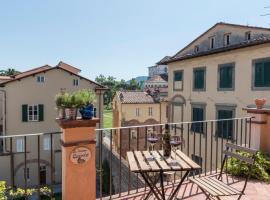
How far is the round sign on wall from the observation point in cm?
336

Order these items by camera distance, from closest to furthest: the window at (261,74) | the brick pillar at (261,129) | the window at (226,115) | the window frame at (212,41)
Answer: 1. the brick pillar at (261,129)
2. the window at (261,74)
3. the window at (226,115)
4. the window frame at (212,41)

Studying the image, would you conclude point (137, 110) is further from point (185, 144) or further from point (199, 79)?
point (199, 79)

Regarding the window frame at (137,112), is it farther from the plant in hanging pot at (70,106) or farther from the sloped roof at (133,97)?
the plant in hanging pot at (70,106)

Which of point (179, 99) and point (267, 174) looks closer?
point (267, 174)

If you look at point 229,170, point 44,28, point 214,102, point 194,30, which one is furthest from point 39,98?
point 229,170

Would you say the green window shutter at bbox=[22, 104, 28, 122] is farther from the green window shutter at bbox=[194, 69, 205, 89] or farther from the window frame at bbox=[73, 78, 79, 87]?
the green window shutter at bbox=[194, 69, 205, 89]

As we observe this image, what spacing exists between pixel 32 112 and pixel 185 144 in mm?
10754

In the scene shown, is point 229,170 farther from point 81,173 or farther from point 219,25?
point 219,25

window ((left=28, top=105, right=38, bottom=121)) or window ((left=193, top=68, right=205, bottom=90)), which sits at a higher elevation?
window ((left=193, top=68, right=205, bottom=90))

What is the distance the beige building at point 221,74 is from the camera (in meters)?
13.5

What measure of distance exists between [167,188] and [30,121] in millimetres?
15757

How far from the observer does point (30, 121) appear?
18141mm

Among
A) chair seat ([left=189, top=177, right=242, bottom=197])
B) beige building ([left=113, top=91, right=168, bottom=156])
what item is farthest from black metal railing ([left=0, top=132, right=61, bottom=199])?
chair seat ([left=189, top=177, right=242, bottom=197])

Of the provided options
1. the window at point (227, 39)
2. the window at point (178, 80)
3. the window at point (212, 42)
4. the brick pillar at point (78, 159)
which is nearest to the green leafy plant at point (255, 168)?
the brick pillar at point (78, 159)
